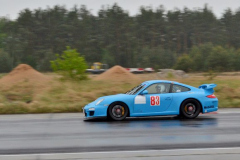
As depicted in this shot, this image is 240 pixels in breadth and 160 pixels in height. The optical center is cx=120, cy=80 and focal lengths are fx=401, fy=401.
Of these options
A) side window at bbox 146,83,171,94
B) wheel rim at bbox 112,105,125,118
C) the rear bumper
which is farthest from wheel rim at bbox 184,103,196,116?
wheel rim at bbox 112,105,125,118

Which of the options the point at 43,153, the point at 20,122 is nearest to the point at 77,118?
the point at 20,122

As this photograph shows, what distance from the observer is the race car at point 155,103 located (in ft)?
36.8

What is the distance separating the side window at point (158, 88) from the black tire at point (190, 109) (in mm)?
Answer: 652

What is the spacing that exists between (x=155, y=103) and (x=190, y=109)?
106 cm

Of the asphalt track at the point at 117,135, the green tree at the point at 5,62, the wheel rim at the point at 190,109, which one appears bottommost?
the asphalt track at the point at 117,135

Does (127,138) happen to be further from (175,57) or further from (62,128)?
(175,57)

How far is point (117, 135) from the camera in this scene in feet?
29.0

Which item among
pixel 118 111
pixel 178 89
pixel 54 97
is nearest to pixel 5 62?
pixel 54 97

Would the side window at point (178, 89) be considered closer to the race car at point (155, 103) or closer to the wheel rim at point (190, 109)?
the race car at point (155, 103)

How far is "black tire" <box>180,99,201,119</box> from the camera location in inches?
451

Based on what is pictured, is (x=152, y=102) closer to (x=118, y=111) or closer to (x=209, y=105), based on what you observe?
(x=118, y=111)

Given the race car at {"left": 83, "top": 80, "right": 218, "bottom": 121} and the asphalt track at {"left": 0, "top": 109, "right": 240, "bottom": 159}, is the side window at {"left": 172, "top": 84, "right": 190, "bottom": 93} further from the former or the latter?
the asphalt track at {"left": 0, "top": 109, "right": 240, "bottom": 159}

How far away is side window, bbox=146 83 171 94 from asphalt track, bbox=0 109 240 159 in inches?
32.4

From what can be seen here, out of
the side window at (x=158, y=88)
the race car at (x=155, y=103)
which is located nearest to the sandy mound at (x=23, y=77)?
the race car at (x=155, y=103)
